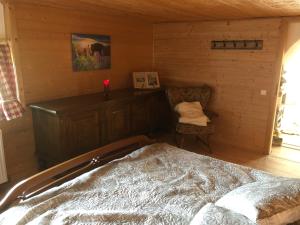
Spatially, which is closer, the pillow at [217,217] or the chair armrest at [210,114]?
the pillow at [217,217]

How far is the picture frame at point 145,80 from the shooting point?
450cm

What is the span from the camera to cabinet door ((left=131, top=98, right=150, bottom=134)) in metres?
3.97

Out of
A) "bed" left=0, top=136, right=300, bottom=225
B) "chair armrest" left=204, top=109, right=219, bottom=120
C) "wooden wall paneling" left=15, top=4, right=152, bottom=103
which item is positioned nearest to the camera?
"bed" left=0, top=136, right=300, bottom=225

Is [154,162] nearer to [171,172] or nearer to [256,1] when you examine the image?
[171,172]

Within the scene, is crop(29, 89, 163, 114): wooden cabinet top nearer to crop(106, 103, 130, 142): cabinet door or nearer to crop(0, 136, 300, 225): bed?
crop(106, 103, 130, 142): cabinet door

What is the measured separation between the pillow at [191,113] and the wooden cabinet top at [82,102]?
0.61 m

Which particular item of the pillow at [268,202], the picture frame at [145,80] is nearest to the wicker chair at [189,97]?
the picture frame at [145,80]

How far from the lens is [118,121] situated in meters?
3.70

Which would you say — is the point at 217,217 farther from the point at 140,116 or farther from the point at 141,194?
the point at 140,116

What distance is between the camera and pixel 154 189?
1769 mm

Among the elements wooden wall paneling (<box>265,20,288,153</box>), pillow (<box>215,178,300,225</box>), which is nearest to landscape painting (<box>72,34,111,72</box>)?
wooden wall paneling (<box>265,20,288,153</box>)

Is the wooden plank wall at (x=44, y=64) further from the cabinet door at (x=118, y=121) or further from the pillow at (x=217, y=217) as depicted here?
the pillow at (x=217, y=217)

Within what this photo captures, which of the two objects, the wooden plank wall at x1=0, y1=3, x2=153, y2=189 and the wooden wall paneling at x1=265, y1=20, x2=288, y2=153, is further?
the wooden wall paneling at x1=265, y1=20, x2=288, y2=153

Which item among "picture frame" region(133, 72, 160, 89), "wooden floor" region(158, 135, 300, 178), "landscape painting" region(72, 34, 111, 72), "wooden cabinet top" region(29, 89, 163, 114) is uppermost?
"landscape painting" region(72, 34, 111, 72)
